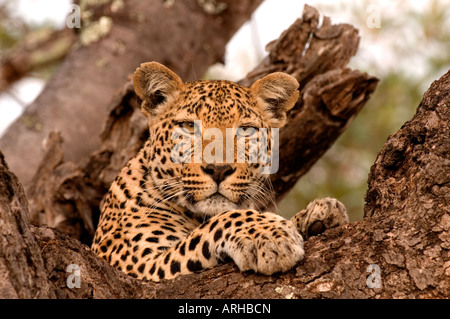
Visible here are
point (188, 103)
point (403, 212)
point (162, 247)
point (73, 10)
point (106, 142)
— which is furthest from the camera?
point (73, 10)

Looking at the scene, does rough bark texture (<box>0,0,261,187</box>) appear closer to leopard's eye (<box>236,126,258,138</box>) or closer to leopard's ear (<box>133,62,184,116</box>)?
leopard's ear (<box>133,62,184,116</box>)

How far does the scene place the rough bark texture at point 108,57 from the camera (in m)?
9.49

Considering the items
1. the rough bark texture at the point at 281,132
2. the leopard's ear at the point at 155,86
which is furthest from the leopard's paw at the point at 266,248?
the rough bark texture at the point at 281,132

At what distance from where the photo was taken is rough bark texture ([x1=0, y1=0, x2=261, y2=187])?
31.1 ft

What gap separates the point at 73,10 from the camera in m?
10.1

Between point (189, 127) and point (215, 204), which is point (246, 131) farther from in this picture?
point (215, 204)

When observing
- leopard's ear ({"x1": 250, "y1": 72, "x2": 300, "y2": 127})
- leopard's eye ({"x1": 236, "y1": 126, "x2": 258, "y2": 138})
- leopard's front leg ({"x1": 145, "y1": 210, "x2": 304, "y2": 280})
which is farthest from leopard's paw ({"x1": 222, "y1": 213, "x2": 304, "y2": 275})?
leopard's ear ({"x1": 250, "y1": 72, "x2": 300, "y2": 127})

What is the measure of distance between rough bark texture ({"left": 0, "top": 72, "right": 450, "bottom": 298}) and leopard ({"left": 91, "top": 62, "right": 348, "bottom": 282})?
433mm

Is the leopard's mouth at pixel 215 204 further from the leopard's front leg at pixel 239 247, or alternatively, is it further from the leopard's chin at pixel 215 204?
the leopard's front leg at pixel 239 247

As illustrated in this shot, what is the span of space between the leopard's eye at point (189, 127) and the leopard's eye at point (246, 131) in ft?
1.32

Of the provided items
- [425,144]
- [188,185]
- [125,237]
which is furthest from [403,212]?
[125,237]

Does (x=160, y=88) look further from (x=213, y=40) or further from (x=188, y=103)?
(x=213, y=40)

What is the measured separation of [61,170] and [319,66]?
3.37m

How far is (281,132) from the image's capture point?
842cm
